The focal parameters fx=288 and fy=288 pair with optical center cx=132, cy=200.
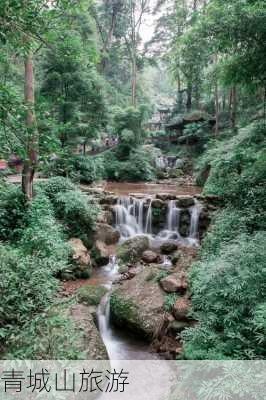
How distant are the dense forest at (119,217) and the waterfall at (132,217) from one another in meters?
0.04

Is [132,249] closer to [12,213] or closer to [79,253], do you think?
[79,253]

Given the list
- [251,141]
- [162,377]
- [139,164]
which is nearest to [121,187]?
[139,164]

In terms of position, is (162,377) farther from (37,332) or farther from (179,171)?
(179,171)

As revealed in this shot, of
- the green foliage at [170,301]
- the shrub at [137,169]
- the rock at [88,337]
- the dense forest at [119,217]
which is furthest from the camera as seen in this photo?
the shrub at [137,169]

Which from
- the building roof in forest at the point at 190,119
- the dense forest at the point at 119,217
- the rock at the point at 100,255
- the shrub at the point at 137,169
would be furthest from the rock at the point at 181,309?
the building roof in forest at the point at 190,119

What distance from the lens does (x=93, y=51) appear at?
18.1 ft

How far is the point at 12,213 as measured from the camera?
6891 millimetres

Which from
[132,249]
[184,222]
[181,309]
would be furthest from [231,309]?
[184,222]

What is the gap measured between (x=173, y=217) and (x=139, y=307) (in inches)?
203

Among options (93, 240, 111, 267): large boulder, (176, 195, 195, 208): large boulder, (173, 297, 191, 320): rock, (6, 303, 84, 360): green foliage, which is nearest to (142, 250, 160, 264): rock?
(93, 240, 111, 267): large boulder

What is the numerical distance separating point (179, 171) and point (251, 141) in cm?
893

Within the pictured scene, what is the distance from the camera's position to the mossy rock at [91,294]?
574 cm

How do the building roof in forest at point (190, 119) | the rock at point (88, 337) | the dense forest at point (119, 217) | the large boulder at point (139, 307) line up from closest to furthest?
the dense forest at point (119, 217) → the rock at point (88, 337) → the large boulder at point (139, 307) → the building roof in forest at point (190, 119)

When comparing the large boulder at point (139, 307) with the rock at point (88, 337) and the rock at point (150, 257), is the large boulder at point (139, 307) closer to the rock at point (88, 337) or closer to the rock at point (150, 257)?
the rock at point (88, 337)
